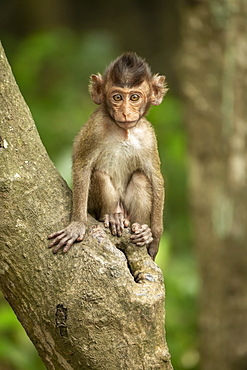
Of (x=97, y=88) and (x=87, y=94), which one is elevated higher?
(x=87, y=94)

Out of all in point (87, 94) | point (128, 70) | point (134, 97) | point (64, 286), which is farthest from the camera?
point (87, 94)

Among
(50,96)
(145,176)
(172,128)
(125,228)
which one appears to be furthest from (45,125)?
(125,228)

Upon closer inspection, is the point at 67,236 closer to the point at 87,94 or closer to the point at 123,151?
the point at 123,151

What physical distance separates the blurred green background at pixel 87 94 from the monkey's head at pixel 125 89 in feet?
7.05

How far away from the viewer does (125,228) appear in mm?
4039

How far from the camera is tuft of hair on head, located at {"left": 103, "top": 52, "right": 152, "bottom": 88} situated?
4.89 m

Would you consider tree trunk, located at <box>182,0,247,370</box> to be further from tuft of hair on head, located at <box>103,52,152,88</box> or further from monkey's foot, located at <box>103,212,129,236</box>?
monkey's foot, located at <box>103,212,129,236</box>

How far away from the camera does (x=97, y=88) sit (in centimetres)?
522

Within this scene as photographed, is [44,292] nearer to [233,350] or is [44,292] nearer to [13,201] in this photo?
[13,201]

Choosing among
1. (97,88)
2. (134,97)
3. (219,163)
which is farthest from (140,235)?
(219,163)

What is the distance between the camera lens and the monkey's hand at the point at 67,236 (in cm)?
354

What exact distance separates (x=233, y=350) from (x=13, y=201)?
5372 mm

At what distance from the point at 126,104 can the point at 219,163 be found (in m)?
3.43

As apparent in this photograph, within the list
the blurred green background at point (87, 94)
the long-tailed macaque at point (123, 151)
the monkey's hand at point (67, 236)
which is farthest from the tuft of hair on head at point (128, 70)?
the blurred green background at point (87, 94)
